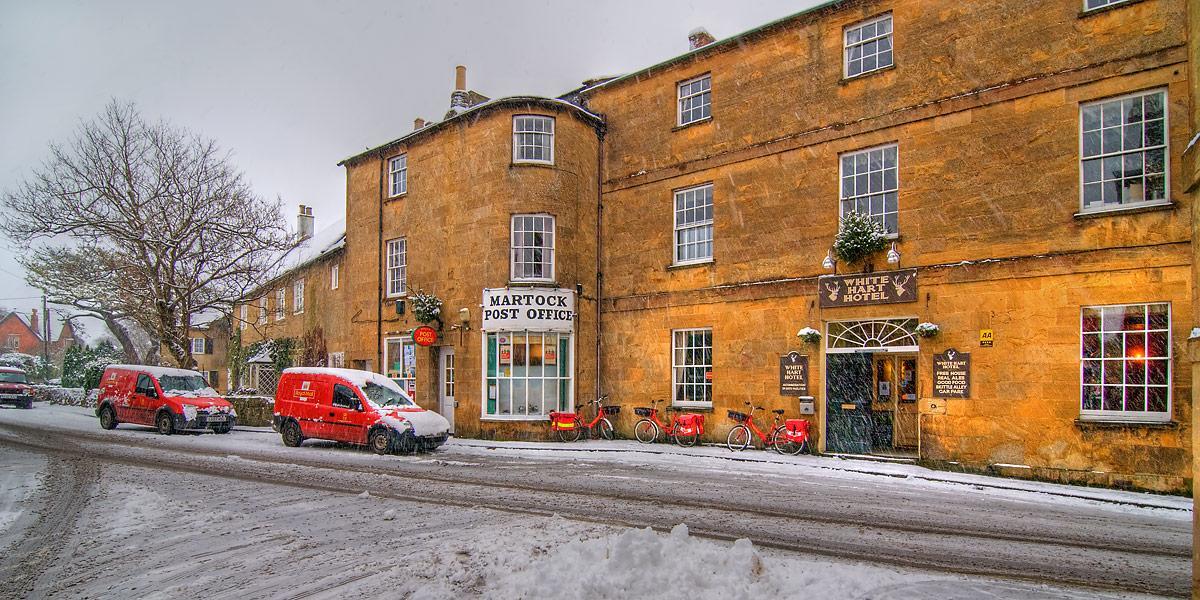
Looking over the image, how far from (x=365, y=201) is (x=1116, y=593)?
22.2 m

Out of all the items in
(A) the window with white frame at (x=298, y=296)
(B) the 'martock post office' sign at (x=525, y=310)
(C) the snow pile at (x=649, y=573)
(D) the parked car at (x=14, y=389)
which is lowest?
(D) the parked car at (x=14, y=389)

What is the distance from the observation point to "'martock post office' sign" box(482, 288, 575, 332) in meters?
18.3

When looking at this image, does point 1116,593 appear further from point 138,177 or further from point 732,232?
point 138,177

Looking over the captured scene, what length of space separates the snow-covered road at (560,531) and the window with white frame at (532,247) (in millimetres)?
6283

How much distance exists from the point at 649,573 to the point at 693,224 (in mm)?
13049

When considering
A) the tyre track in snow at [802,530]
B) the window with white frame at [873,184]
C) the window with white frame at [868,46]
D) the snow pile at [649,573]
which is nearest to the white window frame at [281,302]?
the tyre track in snow at [802,530]

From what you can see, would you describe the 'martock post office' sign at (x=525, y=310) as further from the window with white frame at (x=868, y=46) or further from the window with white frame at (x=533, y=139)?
the window with white frame at (x=868, y=46)

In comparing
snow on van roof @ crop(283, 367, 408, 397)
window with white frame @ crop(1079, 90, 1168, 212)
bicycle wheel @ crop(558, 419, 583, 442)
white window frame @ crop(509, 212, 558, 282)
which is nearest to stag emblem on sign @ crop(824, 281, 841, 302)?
window with white frame @ crop(1079, 90, 1168, 212)

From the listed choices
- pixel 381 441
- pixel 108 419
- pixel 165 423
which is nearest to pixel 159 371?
pixel 165 423

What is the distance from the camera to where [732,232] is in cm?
1662

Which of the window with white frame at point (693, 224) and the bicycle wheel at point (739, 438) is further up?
the window with white frame at point (693, 224)

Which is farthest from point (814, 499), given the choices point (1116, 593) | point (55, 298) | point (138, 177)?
point (55, 298)

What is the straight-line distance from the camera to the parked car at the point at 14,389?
31531 mm

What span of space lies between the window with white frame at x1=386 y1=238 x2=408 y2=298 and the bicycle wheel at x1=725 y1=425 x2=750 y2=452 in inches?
441
